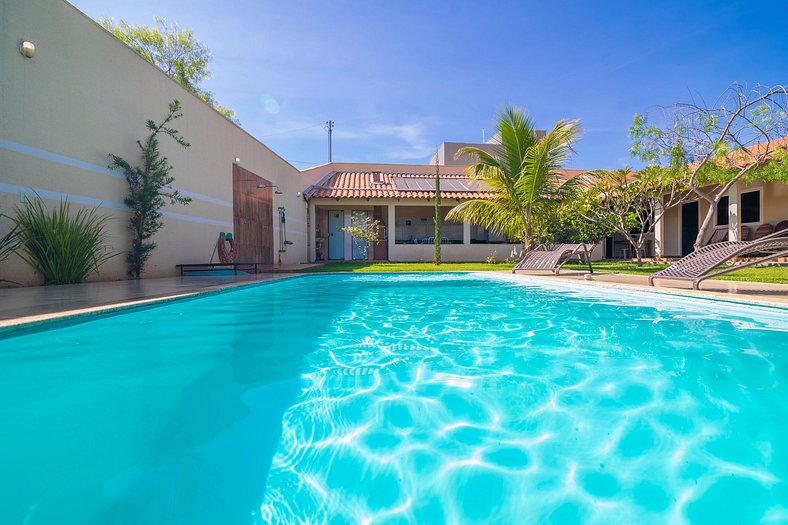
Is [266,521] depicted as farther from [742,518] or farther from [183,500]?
[742,518]

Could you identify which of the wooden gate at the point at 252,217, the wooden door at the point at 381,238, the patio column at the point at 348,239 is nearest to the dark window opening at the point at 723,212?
the wooden door at the point at 381,238

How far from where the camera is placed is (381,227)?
18.0 meters

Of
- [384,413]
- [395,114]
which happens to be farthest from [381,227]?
[384,413]

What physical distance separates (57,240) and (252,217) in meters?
6.92

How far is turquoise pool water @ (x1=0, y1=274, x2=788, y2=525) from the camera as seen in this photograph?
4.27ft

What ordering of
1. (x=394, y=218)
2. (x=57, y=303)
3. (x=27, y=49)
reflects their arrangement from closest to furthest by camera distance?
(x=57, y=303), (x=27, y=49), (x=394, y=218)

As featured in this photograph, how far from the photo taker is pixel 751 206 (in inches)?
538

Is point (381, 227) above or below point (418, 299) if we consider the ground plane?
above

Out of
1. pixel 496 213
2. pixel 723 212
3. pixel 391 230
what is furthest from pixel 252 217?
pixel 723 212

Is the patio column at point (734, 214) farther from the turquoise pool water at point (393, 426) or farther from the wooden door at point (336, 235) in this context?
the wooden door at point (336, 235)

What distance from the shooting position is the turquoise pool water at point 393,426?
130 cm

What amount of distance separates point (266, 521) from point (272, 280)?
6.97 m

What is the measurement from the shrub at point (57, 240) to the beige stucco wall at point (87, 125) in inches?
7.1

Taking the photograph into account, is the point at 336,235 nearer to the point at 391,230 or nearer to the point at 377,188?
the point at 377,188
